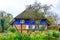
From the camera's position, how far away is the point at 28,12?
4944 centimetres

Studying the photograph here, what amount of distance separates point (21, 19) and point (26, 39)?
1091 inches

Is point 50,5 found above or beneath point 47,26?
above

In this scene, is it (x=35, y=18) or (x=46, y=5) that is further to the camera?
(x=35, y=18)

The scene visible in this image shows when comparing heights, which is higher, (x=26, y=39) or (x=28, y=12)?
(x=28, y=12)

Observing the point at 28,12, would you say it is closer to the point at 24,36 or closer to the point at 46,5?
the point at 46,5

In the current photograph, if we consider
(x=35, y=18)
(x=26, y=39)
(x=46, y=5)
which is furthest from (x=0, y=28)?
(x=26, y=39)

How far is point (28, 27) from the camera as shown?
158 feet

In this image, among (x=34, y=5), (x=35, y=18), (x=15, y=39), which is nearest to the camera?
(x=15, y=39)

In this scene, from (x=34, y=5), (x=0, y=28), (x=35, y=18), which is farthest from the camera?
(x=35, y=18)

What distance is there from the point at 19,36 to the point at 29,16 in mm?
27187

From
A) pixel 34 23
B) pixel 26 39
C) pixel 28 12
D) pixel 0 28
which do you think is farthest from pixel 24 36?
pixel 28 12

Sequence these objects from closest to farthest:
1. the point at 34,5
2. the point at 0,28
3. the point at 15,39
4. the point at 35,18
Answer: the point at 15,39 < the point at 34,5 < the point at 0,28 < the point at 35,18

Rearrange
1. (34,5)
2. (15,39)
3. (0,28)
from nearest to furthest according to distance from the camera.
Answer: (15,39), (34,5), (0,28)

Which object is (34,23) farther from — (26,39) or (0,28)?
(26,39)
